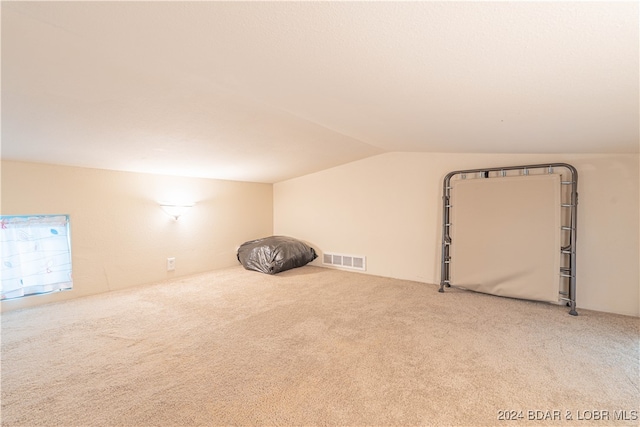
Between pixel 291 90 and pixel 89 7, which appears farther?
pixel 291 90

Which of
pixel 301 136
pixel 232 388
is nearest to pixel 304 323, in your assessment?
pixel 232 388

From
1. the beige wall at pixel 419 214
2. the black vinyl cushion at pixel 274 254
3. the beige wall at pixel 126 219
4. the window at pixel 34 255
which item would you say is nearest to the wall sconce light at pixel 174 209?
the beige wall at pixel 126 219

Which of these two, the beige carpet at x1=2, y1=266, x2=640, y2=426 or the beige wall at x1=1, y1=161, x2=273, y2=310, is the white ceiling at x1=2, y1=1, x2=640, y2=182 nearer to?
the beige wall at x1=1, y1=161, x2=273, y2=310

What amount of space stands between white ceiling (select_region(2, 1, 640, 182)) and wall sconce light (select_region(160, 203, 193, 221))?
1.13 meters

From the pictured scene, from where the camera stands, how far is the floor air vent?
4.23 m

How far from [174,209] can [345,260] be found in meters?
2.56

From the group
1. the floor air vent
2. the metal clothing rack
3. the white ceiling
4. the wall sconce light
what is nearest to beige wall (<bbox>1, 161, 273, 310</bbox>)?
the wall sconce light

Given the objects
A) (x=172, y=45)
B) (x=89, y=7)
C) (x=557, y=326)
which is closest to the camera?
(x=89, y=7)

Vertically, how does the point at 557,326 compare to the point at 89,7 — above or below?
below

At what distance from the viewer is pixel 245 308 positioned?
2.72m

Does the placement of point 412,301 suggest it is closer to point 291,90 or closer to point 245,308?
point 245,308

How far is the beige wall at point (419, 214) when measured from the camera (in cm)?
264

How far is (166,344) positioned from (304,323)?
1.04m

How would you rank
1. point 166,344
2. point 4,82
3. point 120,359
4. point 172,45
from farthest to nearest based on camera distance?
1. point 166,344
2. point 120,359
3. point 4,82
4. point 172,45
